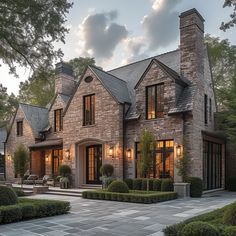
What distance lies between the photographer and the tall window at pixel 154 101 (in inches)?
715

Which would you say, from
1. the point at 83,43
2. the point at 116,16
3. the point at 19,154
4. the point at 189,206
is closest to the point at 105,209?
the point at 189,206

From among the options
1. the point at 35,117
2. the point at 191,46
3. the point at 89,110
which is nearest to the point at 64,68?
the point at 35,117

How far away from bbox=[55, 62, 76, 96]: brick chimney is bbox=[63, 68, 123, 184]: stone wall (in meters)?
5.72

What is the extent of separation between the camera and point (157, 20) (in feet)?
48.1

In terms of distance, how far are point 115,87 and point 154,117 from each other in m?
3.77

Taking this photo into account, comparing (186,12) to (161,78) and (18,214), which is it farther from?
(18,214)

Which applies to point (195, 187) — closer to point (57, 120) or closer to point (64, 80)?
point (57, 120)

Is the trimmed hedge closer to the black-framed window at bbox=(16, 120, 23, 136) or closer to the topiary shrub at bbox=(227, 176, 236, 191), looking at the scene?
the topiary shrub at bbox=(227, 176, 236, 191)

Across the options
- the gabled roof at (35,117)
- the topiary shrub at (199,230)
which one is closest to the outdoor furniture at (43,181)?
the gabled roof at (35,117)

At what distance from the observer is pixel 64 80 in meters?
27.9

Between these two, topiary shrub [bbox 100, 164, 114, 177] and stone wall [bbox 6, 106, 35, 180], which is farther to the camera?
stone wall [bbox 6, 106, 35, 180]

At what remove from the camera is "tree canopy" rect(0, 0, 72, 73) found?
10.9 meters

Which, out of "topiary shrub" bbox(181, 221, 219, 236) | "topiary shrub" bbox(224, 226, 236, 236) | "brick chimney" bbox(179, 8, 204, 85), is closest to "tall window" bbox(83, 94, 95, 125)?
"brick chimney" bbox(179, 8, 204, 85)

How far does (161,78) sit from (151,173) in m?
5.55
